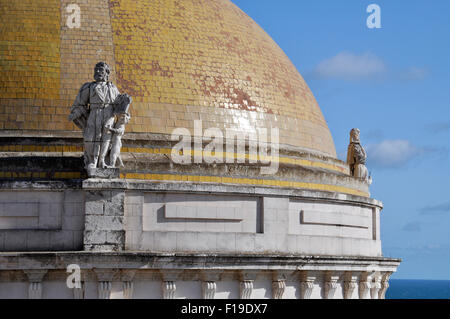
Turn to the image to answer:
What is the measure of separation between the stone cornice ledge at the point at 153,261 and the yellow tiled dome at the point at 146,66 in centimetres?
363

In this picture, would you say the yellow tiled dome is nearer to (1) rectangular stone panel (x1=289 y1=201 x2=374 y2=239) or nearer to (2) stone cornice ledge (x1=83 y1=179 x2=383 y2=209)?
(2) stone cornice ledge (x1=83 y1=179 x2=383 y2=209)

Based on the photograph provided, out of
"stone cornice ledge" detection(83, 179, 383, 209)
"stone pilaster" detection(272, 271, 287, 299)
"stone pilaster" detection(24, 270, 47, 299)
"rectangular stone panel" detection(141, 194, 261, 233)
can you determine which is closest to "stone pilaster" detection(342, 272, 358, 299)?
"stone cornice ledge" detection(83, 179, 383, 209)

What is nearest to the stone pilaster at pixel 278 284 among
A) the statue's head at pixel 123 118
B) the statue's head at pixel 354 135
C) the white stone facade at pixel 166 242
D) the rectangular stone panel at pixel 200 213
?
the white stone facade at pixel 166 242

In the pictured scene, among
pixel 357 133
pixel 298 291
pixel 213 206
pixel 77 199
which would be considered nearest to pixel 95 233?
pixel 77 199

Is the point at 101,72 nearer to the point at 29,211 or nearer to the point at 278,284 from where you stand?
the point at 29,211

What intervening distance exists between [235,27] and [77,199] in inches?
300

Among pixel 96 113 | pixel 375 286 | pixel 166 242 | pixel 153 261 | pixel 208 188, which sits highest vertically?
pixel 96 113

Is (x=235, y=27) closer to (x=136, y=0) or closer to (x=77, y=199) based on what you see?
(x=136, y=0)

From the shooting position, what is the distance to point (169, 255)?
67.8ft

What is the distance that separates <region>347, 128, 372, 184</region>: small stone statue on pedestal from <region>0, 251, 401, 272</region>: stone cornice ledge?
543 cm

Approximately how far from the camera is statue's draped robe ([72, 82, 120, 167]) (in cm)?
2105

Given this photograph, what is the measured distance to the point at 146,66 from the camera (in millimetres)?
23547

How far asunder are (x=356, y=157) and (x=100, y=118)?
9295 millimetres

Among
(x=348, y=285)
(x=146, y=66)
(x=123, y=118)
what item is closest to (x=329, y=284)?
(x=348, y=285)
